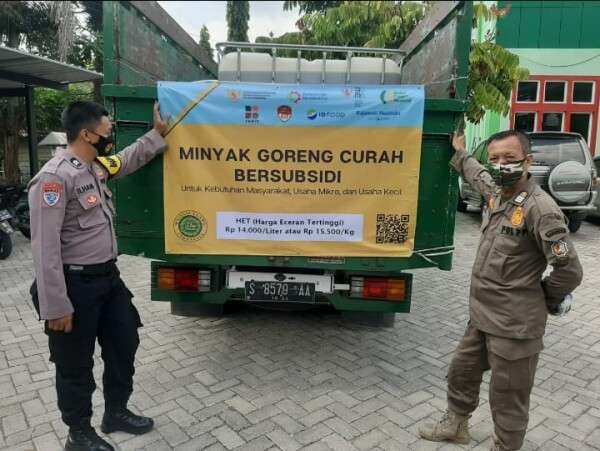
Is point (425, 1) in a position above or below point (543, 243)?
above

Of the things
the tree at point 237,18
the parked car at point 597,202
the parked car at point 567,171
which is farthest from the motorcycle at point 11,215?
the tree at point 237,18

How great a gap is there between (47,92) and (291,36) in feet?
37.0

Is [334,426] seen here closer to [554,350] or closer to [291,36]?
[554,350]

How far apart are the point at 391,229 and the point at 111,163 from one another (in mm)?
1742

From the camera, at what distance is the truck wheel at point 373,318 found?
440cm

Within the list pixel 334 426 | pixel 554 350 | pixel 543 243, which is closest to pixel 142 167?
pixel 334 426

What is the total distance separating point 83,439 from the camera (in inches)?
105

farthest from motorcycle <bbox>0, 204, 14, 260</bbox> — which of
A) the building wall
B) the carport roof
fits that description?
the building wall

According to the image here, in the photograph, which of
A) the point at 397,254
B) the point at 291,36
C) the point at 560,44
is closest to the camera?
the point at 397,254

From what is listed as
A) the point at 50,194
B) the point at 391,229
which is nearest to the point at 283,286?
the point at 391,229

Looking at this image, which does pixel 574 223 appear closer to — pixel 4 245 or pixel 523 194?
pixel 523 194

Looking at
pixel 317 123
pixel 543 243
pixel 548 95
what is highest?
pixel 548 95

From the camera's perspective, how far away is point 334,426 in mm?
3012

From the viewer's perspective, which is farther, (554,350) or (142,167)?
(554,350)
